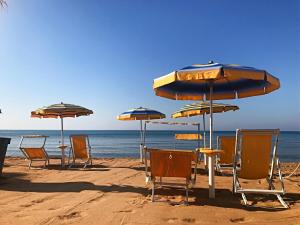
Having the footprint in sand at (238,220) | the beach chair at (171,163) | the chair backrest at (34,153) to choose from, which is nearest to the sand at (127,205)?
the footprint in sand at (238,220)

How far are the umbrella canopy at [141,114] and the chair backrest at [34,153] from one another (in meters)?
2.98

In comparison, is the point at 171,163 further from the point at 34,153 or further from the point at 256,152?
the point at 34,153

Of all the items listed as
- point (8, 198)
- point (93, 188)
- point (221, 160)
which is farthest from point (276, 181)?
point (8, 198)

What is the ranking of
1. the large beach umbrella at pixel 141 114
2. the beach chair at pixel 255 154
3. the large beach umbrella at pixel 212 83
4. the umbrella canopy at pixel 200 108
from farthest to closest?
the large beach umbrella at pixel 141 114 < the umbrella canopy at pixel 200 108 < the beach chair at pixel 255 154 < the large beach umbrella at pixel 212 83

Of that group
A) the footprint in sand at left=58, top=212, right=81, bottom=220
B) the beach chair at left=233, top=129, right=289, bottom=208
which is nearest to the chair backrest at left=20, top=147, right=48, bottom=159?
the footprint in sand at left=58, top=212, right=81, bottom=220

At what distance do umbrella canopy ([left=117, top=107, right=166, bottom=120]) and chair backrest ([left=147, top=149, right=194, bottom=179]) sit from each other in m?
6.18

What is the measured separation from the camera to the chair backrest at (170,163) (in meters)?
4.61

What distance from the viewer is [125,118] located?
11.2 meters

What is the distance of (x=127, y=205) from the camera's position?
4285 mm

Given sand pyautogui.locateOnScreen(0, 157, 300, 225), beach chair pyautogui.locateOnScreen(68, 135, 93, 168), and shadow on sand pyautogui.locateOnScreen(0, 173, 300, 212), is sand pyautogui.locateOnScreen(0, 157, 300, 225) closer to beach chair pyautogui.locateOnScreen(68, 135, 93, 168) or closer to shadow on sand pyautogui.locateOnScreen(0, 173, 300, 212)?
shadow on sand pyautogui.locateOnScreen(0, 173, 300, 212)

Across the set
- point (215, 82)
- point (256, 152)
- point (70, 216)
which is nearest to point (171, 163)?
point (256, 152)

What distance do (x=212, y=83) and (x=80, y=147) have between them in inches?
226

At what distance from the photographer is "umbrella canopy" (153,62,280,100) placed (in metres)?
A: 4.41

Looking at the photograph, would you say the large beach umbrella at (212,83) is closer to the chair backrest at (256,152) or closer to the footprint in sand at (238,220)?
the chair backrest at (256,152)
